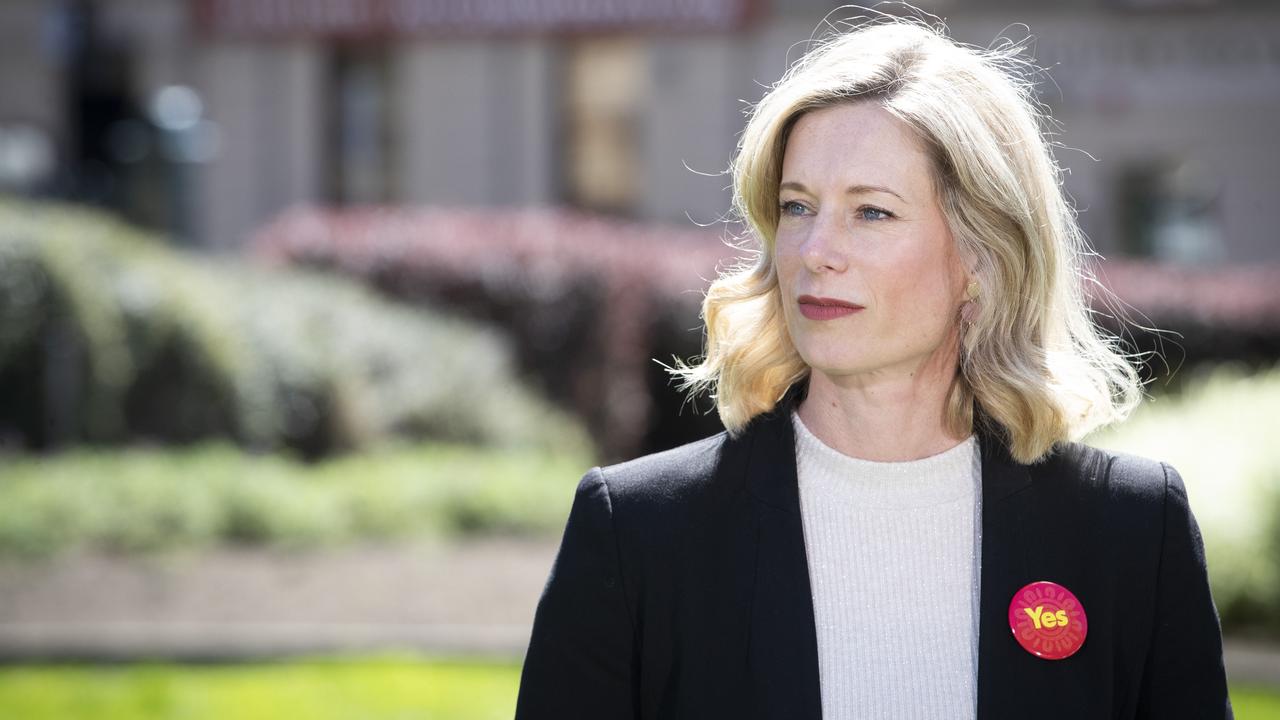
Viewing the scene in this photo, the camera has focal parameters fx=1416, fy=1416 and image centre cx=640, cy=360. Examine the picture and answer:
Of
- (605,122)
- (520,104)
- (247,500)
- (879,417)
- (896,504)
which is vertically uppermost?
(879,417)

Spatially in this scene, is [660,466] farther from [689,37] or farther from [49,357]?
A: [689,37]

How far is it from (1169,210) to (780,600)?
15977 mm

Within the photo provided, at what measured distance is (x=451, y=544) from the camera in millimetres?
8547

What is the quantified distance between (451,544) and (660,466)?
20.1 feet

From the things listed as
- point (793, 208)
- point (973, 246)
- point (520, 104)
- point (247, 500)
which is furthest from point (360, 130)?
point (973, 246)

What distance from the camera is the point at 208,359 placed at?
9656 mm

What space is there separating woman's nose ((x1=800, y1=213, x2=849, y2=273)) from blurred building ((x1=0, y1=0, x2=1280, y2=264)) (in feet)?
46.5

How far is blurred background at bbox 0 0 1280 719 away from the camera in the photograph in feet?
22.7

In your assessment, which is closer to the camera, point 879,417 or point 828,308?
point 828,308

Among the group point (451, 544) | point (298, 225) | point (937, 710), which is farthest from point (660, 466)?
point (298, 225)

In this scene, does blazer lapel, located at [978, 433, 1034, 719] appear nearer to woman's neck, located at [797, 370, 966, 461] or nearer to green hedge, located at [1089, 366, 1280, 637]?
woman's neck, located at [797, 370, 966, 461]

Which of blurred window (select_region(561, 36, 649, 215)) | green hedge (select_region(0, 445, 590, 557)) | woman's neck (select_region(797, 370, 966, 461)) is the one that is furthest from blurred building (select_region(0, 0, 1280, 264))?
woman's neck (select_region(797, 370, 966, 461))

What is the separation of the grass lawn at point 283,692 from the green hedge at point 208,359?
3569mm

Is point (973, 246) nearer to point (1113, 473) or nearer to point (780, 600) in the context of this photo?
point (1113, 473)
